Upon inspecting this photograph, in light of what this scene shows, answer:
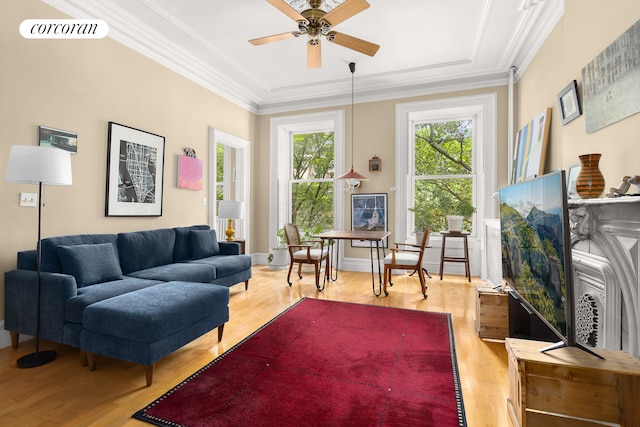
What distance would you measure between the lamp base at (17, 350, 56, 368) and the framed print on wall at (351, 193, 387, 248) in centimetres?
429

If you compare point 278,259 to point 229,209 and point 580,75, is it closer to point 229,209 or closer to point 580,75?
point 229,209

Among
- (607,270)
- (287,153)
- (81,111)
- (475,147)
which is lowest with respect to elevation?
(607,270)

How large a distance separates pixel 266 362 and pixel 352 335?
0.85 metres

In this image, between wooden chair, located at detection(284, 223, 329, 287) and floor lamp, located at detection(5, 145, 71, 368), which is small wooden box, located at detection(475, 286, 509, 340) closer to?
wooden chair, located at detection(284, 223, 329, 287)

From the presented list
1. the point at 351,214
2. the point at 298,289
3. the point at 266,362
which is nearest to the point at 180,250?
the point at 298,289

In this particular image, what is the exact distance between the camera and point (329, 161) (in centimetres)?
621

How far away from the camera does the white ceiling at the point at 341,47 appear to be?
340cm

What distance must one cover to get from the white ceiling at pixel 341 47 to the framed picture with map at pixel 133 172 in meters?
1.07

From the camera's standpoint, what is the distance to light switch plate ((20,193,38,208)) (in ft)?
9.02

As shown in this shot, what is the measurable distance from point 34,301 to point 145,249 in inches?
46.9

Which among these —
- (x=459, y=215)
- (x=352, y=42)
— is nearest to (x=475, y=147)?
(x=459, y=215)

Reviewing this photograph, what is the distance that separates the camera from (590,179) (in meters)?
1.87

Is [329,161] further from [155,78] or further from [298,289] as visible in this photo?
[155,78]

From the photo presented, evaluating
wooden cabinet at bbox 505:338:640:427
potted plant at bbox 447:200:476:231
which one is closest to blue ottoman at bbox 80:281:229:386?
wooden cabinet at bbox 505:338:640:427
